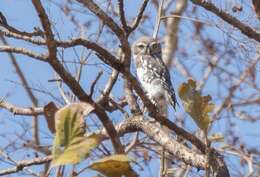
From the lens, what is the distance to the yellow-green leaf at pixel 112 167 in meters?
0.79

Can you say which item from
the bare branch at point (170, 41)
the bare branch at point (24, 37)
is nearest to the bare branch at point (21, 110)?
the bare branch at point (24, 37)

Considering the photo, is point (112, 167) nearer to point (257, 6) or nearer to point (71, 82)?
point (71, 82)

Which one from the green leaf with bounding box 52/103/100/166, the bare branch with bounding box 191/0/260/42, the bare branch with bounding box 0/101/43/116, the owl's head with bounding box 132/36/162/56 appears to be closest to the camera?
the green leaf with bounding box 52/103/100/166

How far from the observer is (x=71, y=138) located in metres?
0.76

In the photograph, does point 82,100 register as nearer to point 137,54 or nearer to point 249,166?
point 249,166

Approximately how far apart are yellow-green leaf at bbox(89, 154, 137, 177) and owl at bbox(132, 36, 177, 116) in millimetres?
4873

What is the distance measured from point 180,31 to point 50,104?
7828mm

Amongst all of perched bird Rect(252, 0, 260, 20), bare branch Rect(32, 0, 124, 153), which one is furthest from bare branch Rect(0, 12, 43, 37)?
perched bird Rect(252, 0, 260, 20)

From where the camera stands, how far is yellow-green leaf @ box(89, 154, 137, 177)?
790 mm

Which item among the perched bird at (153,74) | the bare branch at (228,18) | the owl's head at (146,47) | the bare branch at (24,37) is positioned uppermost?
the owl's head at (146,47)

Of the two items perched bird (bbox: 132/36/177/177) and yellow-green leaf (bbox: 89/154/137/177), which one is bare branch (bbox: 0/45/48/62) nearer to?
yellow-green leaf (bbox: 89/154/137/177)

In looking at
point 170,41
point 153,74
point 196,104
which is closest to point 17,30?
point 196,104

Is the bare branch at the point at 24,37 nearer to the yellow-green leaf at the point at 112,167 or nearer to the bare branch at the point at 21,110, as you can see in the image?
the bare branch at the point at 21,110

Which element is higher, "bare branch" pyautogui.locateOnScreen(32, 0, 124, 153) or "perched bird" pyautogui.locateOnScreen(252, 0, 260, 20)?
"perched bird" pyautogui.locateOnScreen(252, 0, 260, 20)
